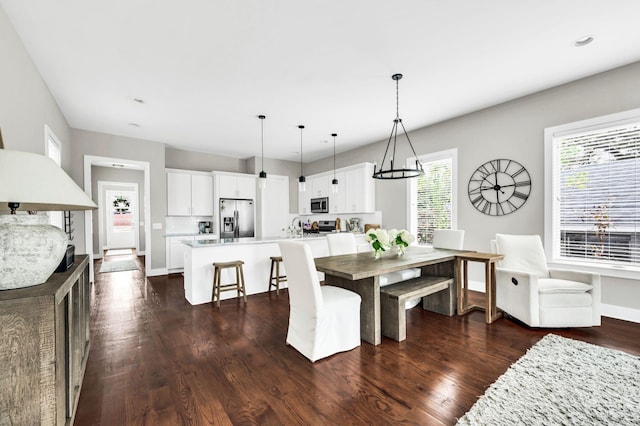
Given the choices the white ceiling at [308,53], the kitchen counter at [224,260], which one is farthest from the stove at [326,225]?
the white ceiling at [308,53]

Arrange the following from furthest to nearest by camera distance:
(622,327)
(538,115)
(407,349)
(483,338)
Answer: (538,115), (622,327), (483,338), (407,349)

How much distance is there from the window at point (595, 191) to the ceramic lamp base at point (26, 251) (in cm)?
480

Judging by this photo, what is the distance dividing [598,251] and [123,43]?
5.54 m

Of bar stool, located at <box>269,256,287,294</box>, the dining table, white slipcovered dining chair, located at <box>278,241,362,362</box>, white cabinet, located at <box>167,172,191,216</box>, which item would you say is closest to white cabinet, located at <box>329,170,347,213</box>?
bar stool, located at <box>269,256,287,294</box>

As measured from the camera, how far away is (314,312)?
237 centimetres

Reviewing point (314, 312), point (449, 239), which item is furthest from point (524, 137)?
point (314, 312)

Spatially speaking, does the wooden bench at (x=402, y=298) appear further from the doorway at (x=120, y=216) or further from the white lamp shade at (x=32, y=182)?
the doorway at (x=120, y=216)

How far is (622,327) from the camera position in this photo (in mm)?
2955

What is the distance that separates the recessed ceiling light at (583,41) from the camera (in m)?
2.58

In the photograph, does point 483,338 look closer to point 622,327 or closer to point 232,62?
point 622,327

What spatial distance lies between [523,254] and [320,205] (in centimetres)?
448

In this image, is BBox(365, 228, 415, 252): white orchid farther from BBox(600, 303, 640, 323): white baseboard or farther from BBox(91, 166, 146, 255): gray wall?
BBox(91, 166, 146, 255): gray wall

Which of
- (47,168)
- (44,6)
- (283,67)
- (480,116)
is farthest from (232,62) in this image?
(480,116)

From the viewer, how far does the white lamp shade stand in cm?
114
